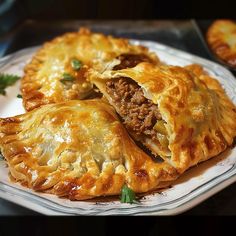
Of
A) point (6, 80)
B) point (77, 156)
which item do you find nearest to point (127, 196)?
point (77, 156)

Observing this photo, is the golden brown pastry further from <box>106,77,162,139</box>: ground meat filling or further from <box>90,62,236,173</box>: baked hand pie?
<box>106,77,162,139</box>: ground meat filling

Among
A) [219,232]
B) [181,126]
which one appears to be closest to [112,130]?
[181,126]

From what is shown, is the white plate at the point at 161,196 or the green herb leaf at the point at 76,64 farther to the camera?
the green herb leaf at the point at 76,64
